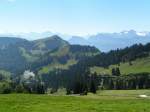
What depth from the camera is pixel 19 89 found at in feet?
593

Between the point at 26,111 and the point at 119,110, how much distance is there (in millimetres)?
12564

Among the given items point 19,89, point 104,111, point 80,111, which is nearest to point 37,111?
point 80,111

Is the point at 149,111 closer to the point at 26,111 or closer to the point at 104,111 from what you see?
the point at 104,111

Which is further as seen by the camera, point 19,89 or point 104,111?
point 19,89

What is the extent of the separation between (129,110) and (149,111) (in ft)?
9.73

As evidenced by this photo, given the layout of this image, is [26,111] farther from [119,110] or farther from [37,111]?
[119,110]

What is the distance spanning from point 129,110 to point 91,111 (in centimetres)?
539

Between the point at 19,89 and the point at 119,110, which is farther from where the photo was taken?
the point at 19,89

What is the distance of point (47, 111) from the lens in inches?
1950

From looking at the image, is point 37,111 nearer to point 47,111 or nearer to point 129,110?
point 47,111

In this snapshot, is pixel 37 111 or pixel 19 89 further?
pixel 19 89

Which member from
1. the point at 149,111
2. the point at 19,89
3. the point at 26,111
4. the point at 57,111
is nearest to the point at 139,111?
the point at 149,111

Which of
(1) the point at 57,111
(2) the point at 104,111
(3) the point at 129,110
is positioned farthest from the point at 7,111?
(3) the point at 129,110

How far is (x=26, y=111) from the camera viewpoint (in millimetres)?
49406
